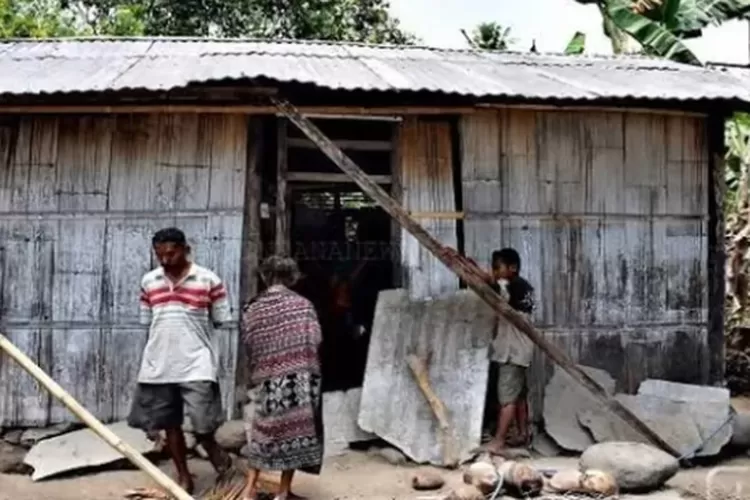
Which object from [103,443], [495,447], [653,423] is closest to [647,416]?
[653,423]

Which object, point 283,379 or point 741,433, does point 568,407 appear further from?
point 283,379

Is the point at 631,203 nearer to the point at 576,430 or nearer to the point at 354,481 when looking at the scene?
the point at 576,430

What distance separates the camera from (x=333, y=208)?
31.4 ft

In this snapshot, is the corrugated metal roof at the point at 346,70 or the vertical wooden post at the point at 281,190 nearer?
the corrugated metal roof at the point at 346,70

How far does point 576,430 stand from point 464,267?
5.46 feet

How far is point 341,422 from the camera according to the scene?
6.80 metres

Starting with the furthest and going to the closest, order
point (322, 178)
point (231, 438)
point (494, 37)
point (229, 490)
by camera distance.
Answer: point (494, 37)
point (322, 178)
point (231, 438)
point (229, 490)

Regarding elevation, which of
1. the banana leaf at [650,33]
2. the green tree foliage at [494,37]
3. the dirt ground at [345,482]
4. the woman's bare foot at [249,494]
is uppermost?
the green tree foliage at [494,37]

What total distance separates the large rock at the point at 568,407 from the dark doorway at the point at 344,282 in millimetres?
1841

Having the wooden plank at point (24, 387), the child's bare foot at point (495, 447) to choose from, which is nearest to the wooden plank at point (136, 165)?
the wooden plank at point (24, 387)

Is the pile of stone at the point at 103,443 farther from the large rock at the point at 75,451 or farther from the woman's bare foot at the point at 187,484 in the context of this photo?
the woman's bare foot at the point at 187,484

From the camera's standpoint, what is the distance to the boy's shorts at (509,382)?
668 cm

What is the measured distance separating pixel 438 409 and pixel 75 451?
2.41m

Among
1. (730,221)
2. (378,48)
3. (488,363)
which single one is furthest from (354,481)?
(730,221)
